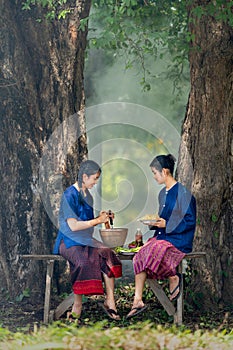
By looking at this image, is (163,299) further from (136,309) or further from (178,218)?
(178,218)

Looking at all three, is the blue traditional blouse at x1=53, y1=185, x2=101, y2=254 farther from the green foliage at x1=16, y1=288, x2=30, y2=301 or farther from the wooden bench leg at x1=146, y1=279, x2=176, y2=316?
the green foliage at x1=16, y1=288, x2=30, y2=301

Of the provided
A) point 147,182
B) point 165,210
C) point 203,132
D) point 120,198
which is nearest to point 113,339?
point 165,210

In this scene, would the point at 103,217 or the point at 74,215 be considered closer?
the point at 103,217

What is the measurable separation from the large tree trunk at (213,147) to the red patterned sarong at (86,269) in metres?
1.52

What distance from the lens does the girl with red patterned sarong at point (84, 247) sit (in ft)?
26.2

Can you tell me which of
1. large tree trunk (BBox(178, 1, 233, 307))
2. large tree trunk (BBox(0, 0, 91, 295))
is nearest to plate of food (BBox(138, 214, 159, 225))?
large tree trunk (BBox(178, 1, 233, 307))

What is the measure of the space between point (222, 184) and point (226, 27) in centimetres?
182

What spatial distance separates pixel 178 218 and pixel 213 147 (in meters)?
1.52

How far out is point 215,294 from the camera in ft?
30.1

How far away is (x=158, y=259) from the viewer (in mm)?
7910

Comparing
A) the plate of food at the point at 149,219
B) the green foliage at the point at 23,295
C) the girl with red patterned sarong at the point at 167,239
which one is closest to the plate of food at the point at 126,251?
the girl with red patterned sarong at the point at 167,239

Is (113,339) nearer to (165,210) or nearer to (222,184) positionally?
(165,210)

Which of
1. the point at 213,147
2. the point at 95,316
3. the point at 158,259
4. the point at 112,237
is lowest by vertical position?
the point at 95,316

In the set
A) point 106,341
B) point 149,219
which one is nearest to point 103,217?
point 149,219
